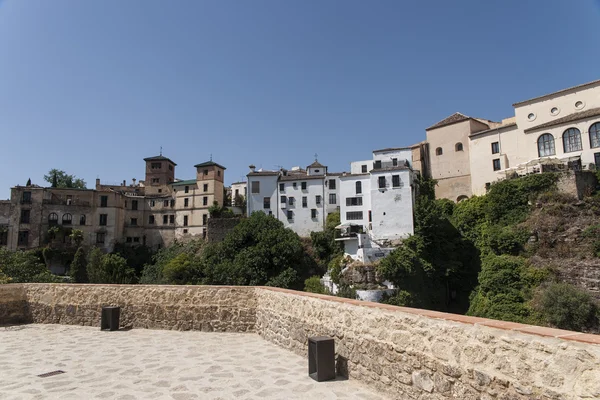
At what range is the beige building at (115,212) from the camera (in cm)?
4956

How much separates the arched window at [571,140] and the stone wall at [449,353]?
1384 inches

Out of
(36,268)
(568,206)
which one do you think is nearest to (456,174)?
(568,206)

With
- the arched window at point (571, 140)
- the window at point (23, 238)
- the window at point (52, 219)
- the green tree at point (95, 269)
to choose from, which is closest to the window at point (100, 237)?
the window at point (52, 219)

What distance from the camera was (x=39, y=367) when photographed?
273 inches

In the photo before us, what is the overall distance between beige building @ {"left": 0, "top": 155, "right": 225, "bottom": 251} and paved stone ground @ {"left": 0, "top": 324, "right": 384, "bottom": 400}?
45.4 meters

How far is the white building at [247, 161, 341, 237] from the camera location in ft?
157

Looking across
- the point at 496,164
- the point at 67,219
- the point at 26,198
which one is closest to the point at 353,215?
the point at 496,164

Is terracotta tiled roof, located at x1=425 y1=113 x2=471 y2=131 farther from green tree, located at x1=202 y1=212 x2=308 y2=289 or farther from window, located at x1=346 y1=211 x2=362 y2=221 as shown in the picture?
green tree, located at x1=202 y1=212 x2=308 y2=289

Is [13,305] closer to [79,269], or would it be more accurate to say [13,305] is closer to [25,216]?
[79,269]

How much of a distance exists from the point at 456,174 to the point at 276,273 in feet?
76.2

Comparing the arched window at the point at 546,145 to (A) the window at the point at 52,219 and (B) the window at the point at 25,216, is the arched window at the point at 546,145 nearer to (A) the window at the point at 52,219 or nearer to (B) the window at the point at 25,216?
(A) the window at the point at 52,219

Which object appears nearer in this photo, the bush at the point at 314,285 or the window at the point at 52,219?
the bush at the point at 314,285

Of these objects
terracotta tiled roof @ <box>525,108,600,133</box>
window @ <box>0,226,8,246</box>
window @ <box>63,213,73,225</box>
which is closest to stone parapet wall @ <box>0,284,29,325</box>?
terracotta tiled roof @ <box>525,108,600,133</box>

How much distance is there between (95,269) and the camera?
43812mm
